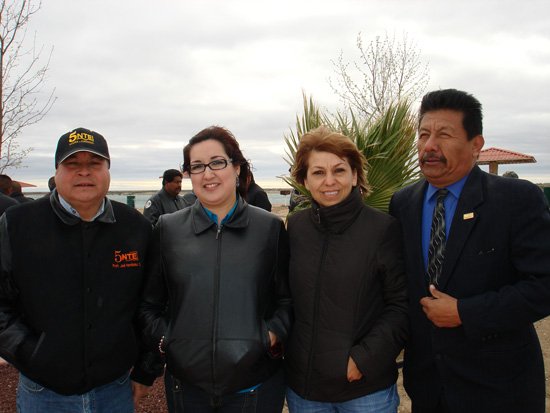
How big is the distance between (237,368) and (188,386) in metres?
0.36

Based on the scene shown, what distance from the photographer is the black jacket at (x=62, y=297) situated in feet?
7.16

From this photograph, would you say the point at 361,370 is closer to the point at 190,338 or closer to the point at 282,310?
the point at 282,310

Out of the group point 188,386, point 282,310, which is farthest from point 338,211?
point 188,386

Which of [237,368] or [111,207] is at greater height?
[111,207]

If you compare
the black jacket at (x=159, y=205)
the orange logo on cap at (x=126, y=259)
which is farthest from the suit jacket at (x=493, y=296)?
the black jacket at (x=159, y=205)

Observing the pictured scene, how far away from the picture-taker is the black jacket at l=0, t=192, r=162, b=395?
218 centimetres

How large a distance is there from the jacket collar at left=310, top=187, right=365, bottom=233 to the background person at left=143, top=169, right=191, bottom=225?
208 inches

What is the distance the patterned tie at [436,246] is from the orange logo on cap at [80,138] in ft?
7.09

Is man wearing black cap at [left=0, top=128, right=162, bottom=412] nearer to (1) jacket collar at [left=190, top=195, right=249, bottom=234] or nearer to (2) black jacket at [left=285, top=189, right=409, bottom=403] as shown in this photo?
(1) jacket collar at [left=190, top=195, right=249, bottom=234]

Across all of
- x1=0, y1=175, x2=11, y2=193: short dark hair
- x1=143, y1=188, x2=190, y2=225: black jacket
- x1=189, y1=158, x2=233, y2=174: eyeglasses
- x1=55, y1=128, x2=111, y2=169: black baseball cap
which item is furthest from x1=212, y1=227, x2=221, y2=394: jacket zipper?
x1=0, y1=175, x2=11, y2=193: short dark hair

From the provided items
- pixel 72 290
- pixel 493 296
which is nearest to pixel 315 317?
pixel 493 296

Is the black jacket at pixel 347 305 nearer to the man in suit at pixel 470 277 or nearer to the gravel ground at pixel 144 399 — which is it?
the man in suit at pixel 470 277

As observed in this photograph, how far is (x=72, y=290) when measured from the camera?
2.23 m

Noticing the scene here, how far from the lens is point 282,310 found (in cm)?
239
